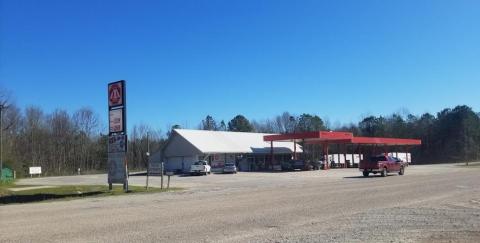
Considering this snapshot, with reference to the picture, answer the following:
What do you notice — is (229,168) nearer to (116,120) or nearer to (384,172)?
(384,172)

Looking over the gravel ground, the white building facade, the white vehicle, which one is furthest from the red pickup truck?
the white building facade

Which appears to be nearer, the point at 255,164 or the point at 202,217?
the point at 202,217

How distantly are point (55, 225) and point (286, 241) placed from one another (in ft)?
21.7

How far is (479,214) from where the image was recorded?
621 inches

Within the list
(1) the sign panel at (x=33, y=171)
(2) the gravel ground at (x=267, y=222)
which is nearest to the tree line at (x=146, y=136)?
(1) the sign panel at (x=33, y=171)

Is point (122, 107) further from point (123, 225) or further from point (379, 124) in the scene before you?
point (379, 124)

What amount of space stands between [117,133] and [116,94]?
92.8 inches

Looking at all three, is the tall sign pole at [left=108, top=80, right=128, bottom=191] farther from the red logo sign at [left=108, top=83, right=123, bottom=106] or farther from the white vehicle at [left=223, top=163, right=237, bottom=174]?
the white vehicle at [left=223, top=163, right=237, bottom=174]

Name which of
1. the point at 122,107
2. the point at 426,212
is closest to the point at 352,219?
the point at 426,212

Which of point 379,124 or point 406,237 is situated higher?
point 379,124

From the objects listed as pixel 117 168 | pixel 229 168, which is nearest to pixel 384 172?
pixel 117 168

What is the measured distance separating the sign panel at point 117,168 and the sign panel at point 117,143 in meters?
0.25

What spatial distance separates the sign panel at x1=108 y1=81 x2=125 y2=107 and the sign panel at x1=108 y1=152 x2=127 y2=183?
3.10 m

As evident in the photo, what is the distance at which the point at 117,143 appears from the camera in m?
33.8
